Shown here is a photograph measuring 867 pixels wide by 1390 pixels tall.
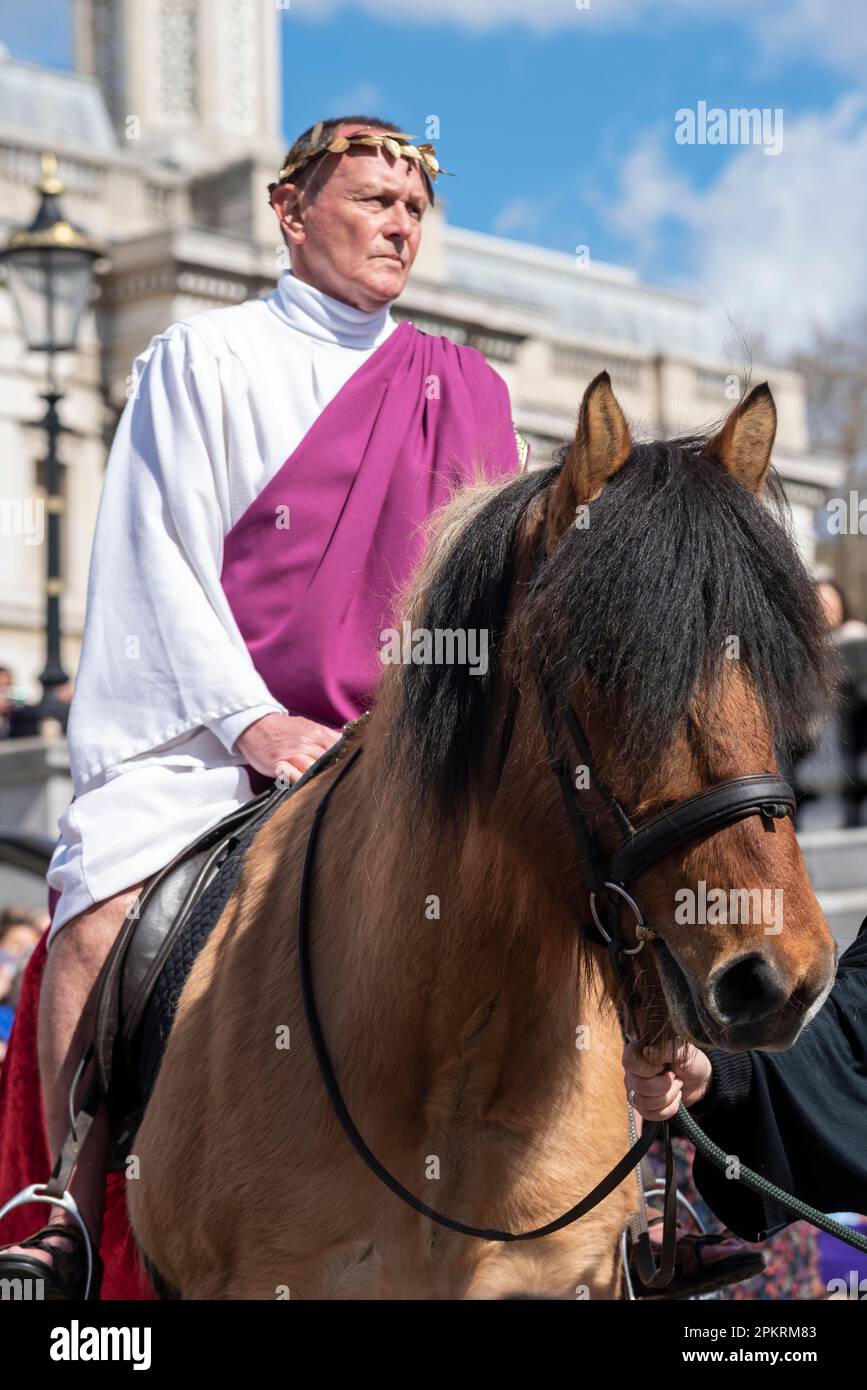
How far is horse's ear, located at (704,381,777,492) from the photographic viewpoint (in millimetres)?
4055

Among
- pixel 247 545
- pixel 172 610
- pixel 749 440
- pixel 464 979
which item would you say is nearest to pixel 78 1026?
pixel 172 610

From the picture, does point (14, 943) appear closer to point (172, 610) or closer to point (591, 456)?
point (172, 610)

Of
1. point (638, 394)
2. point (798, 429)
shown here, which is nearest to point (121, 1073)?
point (638, 394)

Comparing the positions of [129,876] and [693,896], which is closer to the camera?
[693,896]

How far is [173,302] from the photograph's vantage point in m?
32.9

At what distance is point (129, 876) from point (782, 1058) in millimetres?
1587

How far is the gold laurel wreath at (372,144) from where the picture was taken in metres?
5.40

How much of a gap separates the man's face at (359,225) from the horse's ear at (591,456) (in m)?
1.70

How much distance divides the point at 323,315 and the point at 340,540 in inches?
27.3

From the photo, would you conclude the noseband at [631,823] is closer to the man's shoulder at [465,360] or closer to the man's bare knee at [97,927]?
the man's bare knee at [97,927]

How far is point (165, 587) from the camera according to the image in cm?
511

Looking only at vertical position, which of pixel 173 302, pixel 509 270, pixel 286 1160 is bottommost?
pixel 286 1160

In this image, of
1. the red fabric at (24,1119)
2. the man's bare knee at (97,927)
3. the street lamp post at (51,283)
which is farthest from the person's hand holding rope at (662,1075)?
the street lamp post at (51,283)
